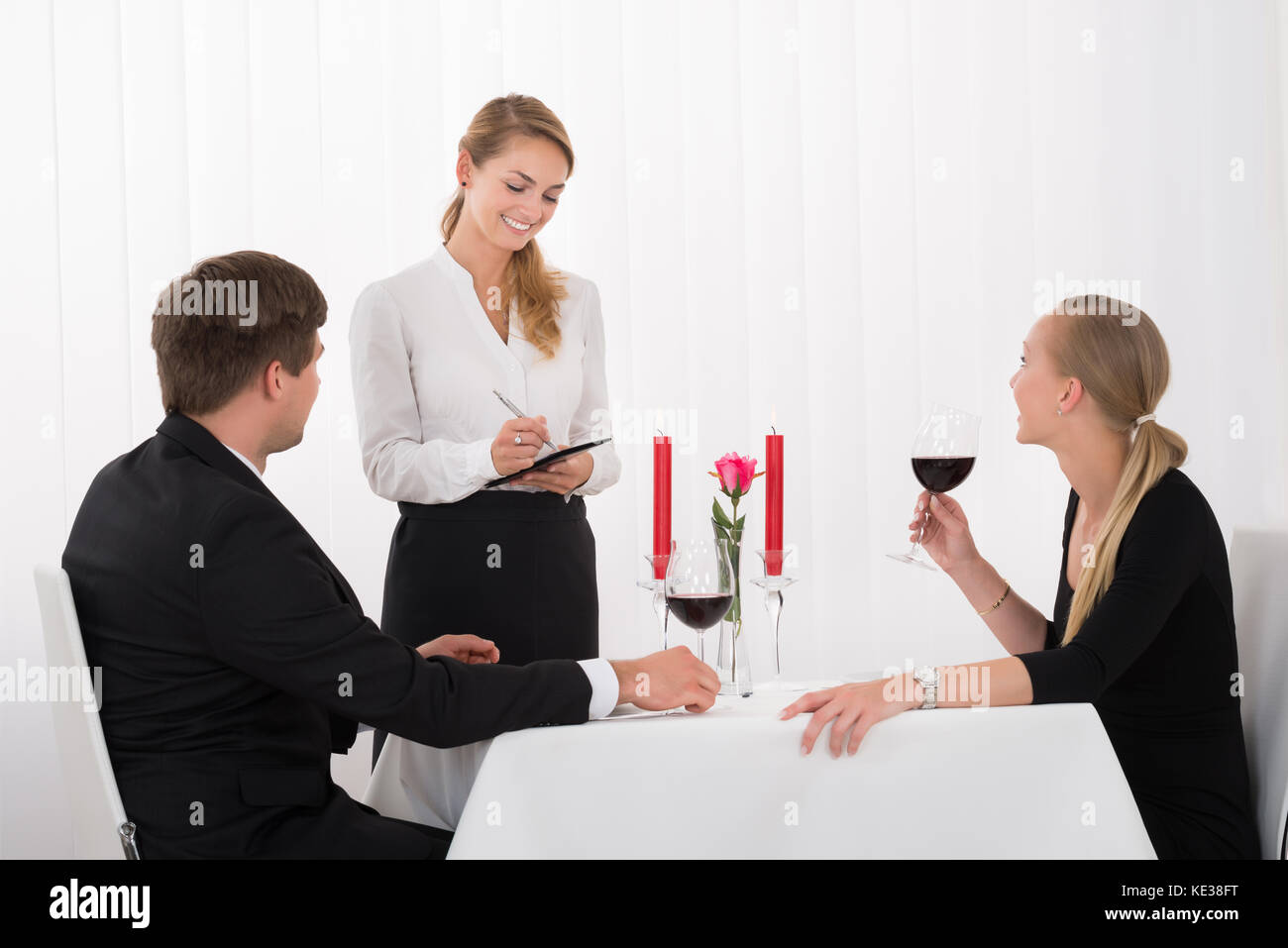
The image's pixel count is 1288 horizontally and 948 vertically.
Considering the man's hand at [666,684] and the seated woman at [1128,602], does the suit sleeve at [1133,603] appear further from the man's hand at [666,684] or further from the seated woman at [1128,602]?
the man's hand at [666,684]

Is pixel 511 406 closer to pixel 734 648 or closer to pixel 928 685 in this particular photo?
pixel 734 648

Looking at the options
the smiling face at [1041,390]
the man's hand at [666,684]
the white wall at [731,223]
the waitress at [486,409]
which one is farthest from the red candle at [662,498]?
the white wall at [731,223]

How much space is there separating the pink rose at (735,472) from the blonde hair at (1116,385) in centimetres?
54

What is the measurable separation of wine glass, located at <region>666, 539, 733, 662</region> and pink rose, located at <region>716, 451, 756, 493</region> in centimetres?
20

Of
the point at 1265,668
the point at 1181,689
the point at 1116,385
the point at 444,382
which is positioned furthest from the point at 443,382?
the point at 1265,668

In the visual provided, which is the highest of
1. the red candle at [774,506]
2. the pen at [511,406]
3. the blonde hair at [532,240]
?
the blonde hair at [532,240]

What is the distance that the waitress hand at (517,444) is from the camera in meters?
Result: 1.98

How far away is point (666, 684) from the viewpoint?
136cm

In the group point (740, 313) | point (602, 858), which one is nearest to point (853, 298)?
point (740, 313)

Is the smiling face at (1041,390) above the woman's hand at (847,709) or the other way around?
above

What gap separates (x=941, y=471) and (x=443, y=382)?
1020 mm

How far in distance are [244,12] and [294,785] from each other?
2.46m

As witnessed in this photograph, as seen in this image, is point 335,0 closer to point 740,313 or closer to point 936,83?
point 740,313

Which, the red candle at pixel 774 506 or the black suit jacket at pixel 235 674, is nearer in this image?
the black suit jacket at pixel 235 674
